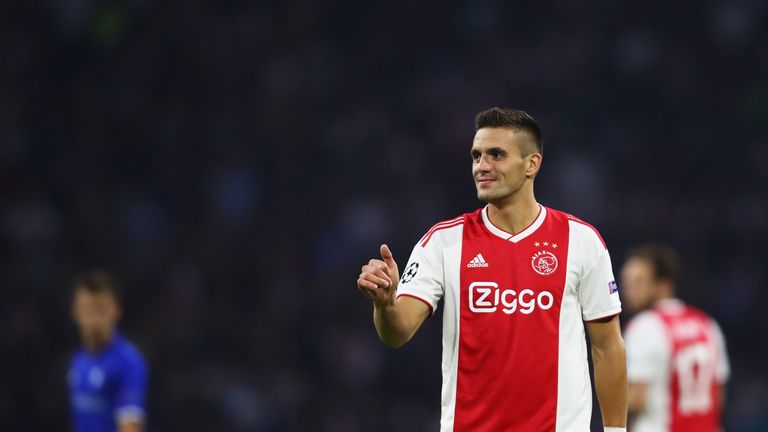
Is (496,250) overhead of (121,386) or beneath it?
overhead

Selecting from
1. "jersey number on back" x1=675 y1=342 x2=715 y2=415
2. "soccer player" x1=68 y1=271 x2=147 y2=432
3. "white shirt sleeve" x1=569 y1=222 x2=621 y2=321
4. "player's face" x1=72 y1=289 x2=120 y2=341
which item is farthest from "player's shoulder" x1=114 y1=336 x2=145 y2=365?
"white shirt sleeve" x1=569 y1=222 x2=621 y2=321

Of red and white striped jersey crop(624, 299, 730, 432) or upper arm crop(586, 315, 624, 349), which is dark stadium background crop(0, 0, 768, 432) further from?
upper arm crop(586, 315, 624, 349)

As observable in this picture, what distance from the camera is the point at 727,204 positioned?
45.3ft

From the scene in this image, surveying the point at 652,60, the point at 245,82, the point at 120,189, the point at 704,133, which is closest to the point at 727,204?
the point at 704,133

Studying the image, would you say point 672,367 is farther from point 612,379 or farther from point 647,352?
point 612,379

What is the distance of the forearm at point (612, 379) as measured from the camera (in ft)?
14.5

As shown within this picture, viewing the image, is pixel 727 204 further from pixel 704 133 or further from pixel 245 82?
pixel 245 82

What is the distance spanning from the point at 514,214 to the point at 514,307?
14.7 inches

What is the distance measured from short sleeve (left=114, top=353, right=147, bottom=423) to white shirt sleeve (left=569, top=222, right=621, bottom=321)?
3977 millimetres

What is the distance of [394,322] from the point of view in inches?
164

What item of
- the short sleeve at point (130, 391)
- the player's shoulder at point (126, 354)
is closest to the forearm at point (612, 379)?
the short sleeve at point (130, 391)

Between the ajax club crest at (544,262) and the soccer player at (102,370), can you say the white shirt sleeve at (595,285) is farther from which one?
the soccer player at (102,370)

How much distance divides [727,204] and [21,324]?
7589 millimetres

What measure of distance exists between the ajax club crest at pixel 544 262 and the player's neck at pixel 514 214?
0.13 m
